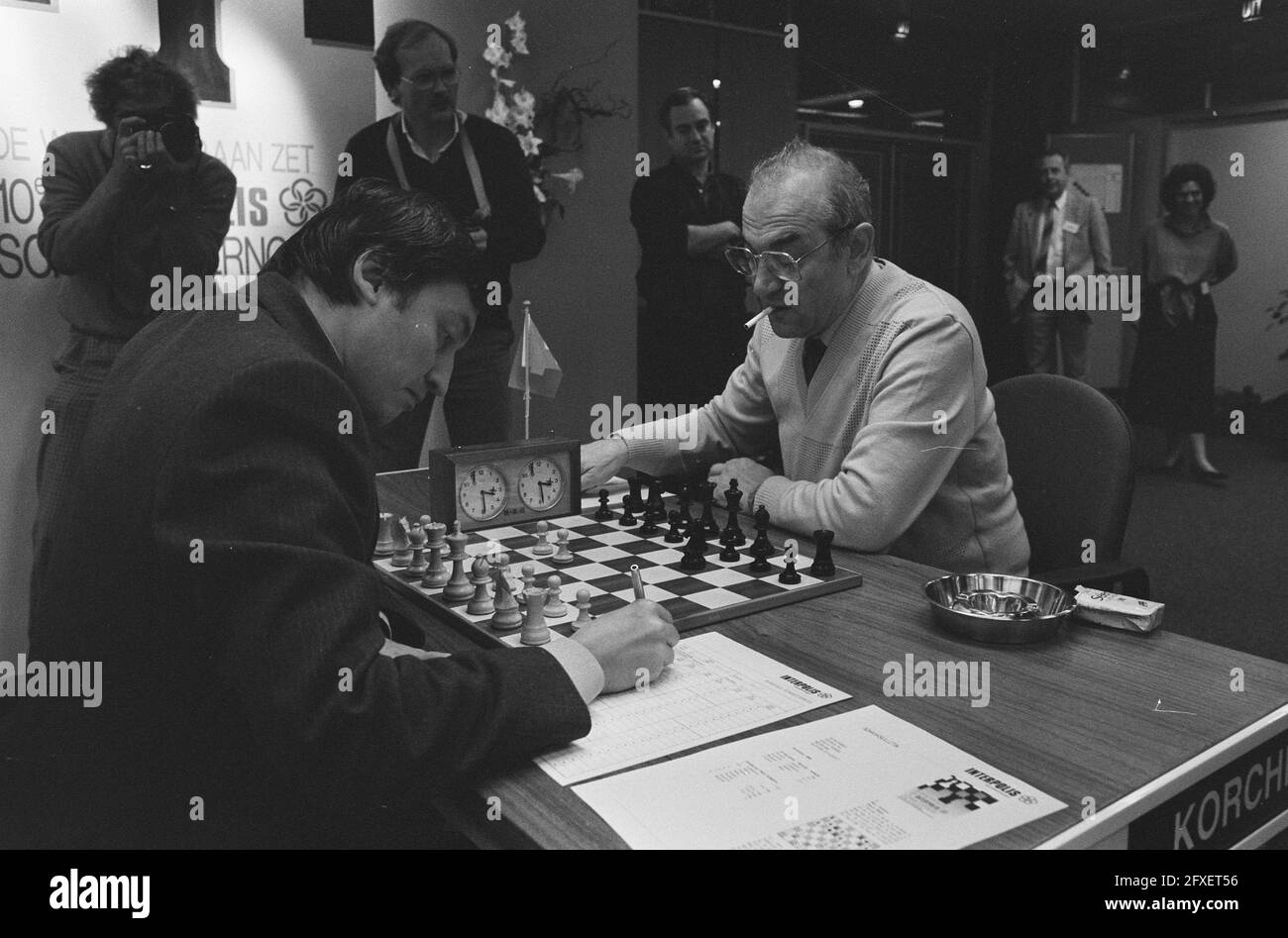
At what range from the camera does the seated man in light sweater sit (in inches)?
76.0

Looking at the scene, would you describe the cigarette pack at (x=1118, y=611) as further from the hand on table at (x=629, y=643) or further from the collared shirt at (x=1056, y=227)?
the collared shirt at (x=1056, y=227)

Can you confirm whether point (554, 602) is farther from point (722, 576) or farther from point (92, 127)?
point (92, 127)

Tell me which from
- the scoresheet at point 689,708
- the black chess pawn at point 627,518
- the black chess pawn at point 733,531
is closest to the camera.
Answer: the scoresheet at point 689,708

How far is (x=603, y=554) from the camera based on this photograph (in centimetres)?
184

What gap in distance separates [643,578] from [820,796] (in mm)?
727

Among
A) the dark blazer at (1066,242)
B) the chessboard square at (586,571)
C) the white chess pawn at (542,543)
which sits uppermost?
the dark blazer at (1066,242)

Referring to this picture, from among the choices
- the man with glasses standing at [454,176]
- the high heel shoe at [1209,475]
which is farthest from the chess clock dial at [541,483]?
the high heel shoe at [1209,475]

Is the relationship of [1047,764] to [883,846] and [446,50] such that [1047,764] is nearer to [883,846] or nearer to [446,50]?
[883,846]

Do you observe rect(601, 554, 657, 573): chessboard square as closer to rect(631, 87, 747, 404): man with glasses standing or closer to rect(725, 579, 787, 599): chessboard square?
rect(725, 579, 787, 599): chessboard square

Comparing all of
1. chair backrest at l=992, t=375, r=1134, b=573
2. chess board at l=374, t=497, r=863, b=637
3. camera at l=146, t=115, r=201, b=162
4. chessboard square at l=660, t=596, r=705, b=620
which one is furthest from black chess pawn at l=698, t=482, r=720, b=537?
camera at l=146, t=115, r=201, b=162

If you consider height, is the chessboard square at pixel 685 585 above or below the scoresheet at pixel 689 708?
above

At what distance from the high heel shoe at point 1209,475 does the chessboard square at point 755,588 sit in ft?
14.2

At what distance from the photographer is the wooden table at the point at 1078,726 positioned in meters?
0.97

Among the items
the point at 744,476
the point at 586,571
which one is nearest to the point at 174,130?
the point at 744,476
